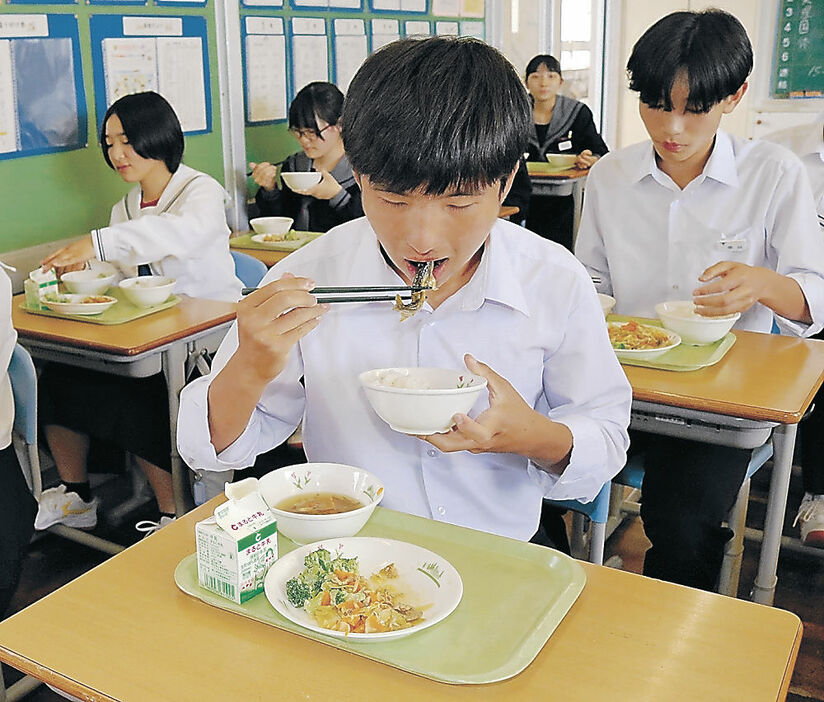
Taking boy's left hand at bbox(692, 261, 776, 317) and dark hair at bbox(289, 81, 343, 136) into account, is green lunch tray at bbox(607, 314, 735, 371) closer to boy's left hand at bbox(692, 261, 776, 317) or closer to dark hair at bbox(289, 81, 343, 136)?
boy's left hand at bbox(692, 261, 776, 317)

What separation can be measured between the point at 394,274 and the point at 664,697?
0.69 meters

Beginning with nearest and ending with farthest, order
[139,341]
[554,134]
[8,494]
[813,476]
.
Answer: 1. [8,494]
2. [139,341]
3. [813,476]
4. [554,134]

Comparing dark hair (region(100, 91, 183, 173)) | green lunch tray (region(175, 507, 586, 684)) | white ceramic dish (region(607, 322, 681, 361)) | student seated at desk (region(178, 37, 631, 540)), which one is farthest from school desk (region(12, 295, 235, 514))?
green lunch tray (region(175, 507, 586, 684))

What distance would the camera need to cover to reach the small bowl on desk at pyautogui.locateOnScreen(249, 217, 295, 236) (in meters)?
3.50

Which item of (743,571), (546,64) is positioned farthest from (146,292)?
(546,64)

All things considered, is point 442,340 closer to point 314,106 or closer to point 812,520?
point 812,520

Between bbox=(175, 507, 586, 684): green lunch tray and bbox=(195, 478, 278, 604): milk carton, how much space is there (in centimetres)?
2

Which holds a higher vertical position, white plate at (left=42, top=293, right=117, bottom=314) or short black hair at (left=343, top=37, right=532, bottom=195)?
short black hair at (left=343, top=37, right=532, bottom=195)

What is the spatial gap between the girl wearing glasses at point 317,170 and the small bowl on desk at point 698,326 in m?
1.83

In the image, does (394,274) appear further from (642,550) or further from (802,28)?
(802,28)

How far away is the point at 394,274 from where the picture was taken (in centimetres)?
130

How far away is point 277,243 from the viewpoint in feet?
11.2

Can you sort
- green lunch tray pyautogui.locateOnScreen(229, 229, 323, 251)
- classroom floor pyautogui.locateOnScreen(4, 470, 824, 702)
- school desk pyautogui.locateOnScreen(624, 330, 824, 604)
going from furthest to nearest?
green lunch tray pyautogui.locateOnScreen(229, 229, 323, 251) → classroom floor pyautogui.locateOnScreen(4, 470, 824, 702) → school desk pyautogui.locateOnScreen(624, 330, 824, 604)

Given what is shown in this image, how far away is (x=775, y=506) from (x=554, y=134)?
4028 millimetres
